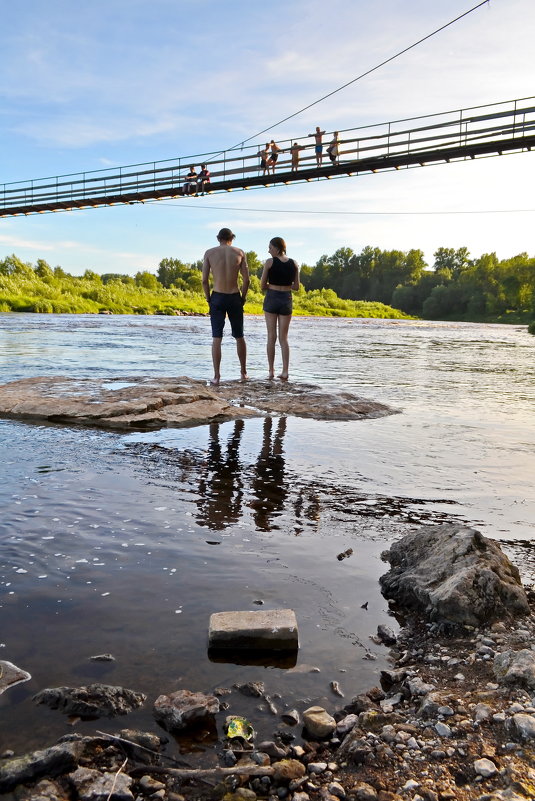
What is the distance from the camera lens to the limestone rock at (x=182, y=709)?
2057 mm

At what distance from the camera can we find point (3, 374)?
36.8 feet

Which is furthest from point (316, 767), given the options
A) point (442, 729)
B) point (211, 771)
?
point (442, 729)

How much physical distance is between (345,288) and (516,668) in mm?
167631

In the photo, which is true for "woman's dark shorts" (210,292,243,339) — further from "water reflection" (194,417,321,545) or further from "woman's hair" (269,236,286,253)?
"water reflection" (194,417,321,545)

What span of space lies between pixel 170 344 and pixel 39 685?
19048 mm

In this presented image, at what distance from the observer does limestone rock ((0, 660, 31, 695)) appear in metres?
2.20

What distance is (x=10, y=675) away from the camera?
2.24 metres

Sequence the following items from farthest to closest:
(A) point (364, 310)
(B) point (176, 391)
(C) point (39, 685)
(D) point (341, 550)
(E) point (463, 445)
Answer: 1. (A) point (364, 310)
2. (B) point (176, 391)
3. (E) point (463, 445)
4. (D) point (341, 550)
5. (C) point (39, 685)

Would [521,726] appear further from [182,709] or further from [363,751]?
[182,709]

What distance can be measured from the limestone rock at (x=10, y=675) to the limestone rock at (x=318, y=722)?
38.2 inches

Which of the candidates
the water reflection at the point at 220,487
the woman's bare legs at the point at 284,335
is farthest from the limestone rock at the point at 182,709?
the woman's bare legs at the point at 284,335

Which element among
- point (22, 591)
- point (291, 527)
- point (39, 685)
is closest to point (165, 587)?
point (22, 591)

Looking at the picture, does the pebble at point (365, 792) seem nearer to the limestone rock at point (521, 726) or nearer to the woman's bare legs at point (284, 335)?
the limestone rock at point (521, 726)

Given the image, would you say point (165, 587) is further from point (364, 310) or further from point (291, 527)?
point (364, 310)
